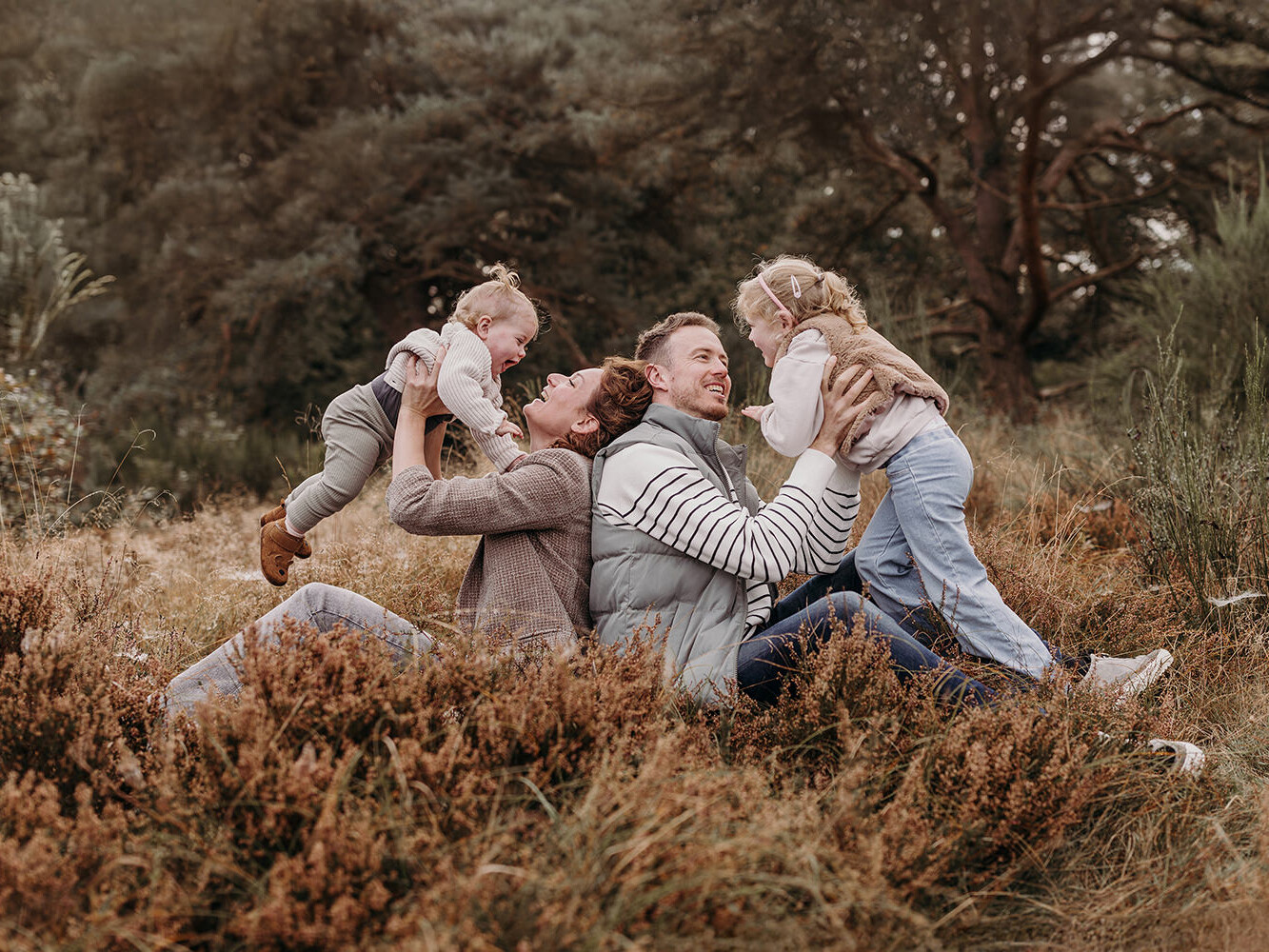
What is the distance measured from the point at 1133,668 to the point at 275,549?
10.0 feet

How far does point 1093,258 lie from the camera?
42.5 feet

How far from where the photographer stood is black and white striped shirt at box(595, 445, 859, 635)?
2555 mm

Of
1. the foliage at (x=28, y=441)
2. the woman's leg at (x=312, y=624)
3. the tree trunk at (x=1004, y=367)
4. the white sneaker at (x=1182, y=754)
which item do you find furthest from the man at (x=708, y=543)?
the tree trunk at (x=1004, y=367)

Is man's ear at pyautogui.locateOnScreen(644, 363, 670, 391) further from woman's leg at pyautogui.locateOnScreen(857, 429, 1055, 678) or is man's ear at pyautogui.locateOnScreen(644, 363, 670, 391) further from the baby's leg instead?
the baby's leg

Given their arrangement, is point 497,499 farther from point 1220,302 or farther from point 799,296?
point 1220,302

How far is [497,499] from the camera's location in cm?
259

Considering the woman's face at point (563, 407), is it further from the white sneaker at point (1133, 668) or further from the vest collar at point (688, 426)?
the white sneaker at point (1133, 668)

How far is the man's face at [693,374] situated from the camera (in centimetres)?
286

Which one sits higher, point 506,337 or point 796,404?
point 506,337

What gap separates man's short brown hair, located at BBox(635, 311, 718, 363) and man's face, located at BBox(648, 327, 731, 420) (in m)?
0.03

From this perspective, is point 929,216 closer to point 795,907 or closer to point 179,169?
point 179,169

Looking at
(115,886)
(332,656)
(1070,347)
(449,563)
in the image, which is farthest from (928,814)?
(1070,347)

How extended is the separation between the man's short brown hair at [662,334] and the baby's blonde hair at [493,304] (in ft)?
2.59

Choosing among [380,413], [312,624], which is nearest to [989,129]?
[380,413]
